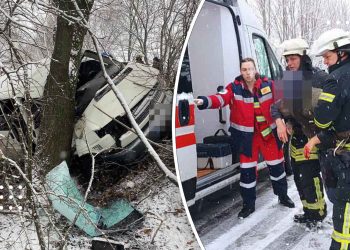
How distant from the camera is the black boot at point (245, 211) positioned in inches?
41.3

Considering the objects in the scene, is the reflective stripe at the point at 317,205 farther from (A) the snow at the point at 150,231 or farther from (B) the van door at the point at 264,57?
(A) the snow at the point at 150,231

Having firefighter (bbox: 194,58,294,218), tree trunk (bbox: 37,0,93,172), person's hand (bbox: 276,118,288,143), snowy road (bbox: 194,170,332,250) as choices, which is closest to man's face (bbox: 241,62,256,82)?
firefighter (bbox: 194,58,294,218)

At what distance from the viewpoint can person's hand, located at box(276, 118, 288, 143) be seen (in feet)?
3.25

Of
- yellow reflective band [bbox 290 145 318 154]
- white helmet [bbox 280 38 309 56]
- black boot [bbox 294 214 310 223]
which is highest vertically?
white helmet [bbox 280 38 309 56]

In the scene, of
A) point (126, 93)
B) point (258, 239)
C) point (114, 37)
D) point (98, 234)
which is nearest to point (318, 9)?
point (258, 239)

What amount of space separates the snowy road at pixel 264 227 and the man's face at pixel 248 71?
→ 21 cm

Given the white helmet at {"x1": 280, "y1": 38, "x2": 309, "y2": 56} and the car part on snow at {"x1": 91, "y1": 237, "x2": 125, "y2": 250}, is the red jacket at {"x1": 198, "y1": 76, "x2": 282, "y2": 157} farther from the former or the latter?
the car part on snow at {"x1": 91, "y1": 237, "x2": 125, "y2": 250}

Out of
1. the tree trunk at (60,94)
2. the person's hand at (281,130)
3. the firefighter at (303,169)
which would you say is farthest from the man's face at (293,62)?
the tree trunk at (60,94)

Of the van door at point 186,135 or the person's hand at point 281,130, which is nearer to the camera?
the person's hand at point 281,130

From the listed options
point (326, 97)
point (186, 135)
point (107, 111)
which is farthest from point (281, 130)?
point (107, 111)

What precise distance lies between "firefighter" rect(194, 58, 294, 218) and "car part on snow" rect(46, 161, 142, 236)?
4.36 metres

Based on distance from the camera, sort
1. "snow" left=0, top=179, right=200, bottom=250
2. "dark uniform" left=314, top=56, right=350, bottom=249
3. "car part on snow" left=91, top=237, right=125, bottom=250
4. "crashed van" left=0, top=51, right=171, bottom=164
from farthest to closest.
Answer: "crashed van" left=0, top=51, right=171, bottom=164 < "snow" left=0, top=179, right=200, bottom=250 < "car part on snow" left=91, top=237, right=125, bottom=250 < "dark uniform" left=314, top=56, right=350, bottom=249

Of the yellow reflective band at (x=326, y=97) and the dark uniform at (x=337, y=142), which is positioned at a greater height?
the yellow reflective band at (x=326, y=97)

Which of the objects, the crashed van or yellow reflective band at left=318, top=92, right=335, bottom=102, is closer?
yellow reflective band at left=318, top=92, right=335, bottom=102
